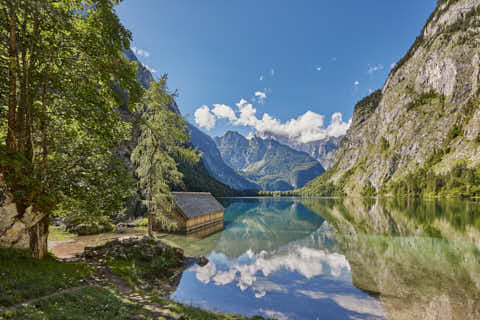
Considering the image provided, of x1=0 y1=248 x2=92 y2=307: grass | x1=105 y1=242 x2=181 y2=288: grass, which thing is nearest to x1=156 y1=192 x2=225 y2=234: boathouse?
x1=105 y1=242 x2=181 y2=288: grass

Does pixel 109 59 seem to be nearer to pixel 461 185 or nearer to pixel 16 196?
pixel 16 196

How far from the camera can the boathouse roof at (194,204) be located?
107 ft

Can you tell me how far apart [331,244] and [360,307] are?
16.2 m

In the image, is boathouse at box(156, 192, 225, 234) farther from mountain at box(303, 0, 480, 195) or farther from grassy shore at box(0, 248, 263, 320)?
mountain at box(303, 0, 480, 195)

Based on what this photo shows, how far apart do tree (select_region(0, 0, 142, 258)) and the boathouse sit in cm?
2074

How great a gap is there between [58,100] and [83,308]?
924 centimetres

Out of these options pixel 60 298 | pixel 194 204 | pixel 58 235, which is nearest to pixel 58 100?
pixel 60 298

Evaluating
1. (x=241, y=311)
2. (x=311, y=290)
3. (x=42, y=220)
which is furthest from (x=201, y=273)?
(x=42, y=220)

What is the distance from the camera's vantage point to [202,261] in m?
20.0

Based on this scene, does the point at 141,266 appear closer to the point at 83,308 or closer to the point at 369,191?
the point at 83,308

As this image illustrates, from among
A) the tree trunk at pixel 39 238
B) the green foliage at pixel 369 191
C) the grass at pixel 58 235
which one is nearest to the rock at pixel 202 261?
the tree trunk at pixel 39 238

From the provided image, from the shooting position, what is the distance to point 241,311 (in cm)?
1188

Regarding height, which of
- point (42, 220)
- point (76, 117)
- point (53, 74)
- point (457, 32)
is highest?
point (457, 32)

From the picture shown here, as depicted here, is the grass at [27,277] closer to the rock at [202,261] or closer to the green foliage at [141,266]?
the green foliage at [141,266]
